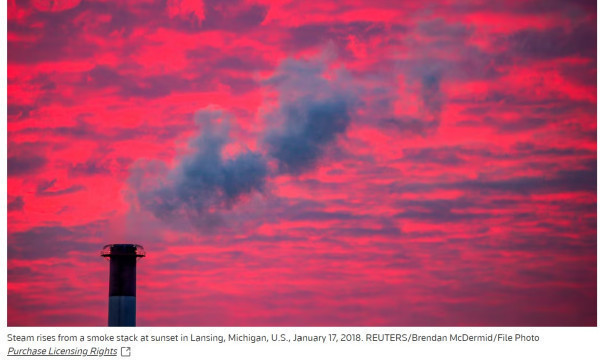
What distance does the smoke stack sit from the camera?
1959 inches

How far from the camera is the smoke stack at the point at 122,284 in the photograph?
1959 inches

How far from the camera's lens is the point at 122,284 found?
50.1 meters
